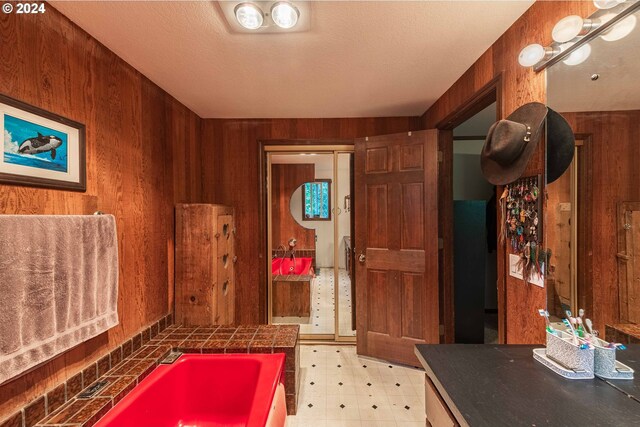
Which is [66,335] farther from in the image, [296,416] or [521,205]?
[521,205]

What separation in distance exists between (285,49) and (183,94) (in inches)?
45.1

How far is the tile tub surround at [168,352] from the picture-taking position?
1.21 metres

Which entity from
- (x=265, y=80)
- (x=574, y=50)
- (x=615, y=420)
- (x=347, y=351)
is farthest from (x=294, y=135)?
(x=615, y=420)

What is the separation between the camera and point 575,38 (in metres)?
1.10

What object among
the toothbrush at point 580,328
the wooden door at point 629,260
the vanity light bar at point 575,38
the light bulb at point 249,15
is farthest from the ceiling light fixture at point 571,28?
the light bulb at point 249,15

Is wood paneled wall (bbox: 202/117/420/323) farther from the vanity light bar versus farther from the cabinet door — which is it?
the vanity light bar

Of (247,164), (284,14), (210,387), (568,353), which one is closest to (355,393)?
(210,387)

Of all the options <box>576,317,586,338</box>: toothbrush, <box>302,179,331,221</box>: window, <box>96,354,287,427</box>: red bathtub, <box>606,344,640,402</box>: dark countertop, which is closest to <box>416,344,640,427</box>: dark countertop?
<box>606,344,640,402</box>: dark countertop

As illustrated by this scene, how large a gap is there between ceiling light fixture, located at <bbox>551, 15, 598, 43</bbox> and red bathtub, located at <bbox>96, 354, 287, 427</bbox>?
2.23 metres

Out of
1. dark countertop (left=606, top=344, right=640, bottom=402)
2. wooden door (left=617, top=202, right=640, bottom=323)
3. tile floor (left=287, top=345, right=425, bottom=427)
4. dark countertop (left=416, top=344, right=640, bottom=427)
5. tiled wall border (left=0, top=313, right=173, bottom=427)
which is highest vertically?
wooden door (left=617, top=202, right=640, bottom=323)

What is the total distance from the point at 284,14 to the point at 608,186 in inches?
61.8

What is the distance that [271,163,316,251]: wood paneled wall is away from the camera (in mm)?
3670

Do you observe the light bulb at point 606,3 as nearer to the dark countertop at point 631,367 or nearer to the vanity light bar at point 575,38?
the vanity light bar at point 575,38

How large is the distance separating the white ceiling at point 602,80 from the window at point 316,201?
2591 mm
